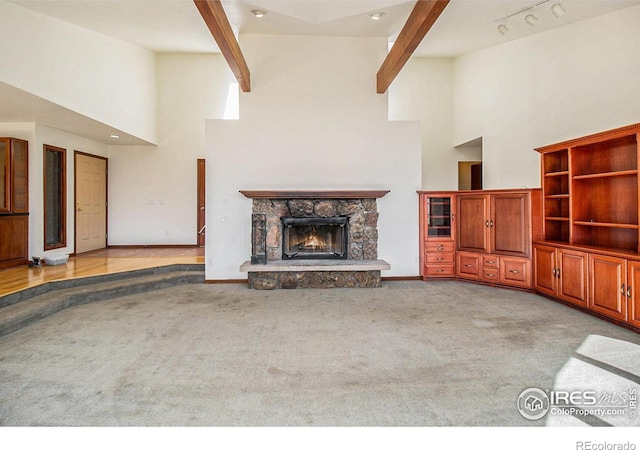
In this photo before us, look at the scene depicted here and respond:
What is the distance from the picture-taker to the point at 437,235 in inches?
244

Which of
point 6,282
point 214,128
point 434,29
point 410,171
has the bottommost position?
point 6,282

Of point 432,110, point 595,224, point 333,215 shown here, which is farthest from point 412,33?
point 432,110

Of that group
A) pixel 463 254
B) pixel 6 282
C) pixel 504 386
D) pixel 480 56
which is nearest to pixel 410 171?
pixel 463 254

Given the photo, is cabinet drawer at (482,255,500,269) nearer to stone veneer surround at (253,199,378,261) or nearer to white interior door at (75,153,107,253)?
stone veneer surround at (253,199,378,261)

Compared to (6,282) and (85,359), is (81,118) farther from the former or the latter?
(85,359)

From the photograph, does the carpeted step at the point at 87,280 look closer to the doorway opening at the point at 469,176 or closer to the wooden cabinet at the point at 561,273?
the wooden cabinet at the point at 561,273

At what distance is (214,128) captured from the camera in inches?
233

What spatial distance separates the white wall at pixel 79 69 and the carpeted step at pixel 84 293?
258 centimetres

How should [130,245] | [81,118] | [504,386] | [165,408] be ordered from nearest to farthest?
[165,408] < [504,386] < [81,118] < [130,245]

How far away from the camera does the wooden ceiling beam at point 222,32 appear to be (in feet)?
12.4

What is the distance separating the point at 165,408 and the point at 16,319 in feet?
8.80

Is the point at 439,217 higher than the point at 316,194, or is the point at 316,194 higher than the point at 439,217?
the point at 316,194

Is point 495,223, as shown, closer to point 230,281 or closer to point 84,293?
point 230,281

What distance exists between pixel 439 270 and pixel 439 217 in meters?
0.91
